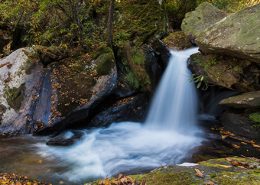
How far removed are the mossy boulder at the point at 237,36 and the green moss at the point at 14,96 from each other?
5195 mm

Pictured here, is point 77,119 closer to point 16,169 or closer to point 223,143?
point 16,169

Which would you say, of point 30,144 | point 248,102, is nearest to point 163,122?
point 248,102

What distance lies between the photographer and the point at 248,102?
878 cm

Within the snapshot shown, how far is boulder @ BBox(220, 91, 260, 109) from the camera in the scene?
28.7ft

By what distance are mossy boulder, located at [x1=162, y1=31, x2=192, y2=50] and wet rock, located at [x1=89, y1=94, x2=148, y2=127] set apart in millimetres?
2583

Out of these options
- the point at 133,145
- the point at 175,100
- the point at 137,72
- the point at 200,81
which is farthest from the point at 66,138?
the point at 200,81

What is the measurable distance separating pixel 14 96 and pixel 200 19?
7.15 meters

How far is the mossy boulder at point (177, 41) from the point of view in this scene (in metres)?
11.9

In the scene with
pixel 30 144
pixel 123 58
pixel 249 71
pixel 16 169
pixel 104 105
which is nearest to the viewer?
pixel 16 169

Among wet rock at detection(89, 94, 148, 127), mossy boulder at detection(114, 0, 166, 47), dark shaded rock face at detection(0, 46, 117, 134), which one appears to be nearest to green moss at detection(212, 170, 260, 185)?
dark shaded rock face at detection(0, 46, 117, 134)

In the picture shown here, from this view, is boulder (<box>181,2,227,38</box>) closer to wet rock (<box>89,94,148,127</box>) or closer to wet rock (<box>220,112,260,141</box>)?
wet rock (<box>89,94,148,127</box>)

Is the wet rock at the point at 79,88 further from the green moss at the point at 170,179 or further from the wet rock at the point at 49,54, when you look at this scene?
the green moss at the point at 170,179

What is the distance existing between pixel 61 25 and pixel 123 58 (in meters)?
2.72

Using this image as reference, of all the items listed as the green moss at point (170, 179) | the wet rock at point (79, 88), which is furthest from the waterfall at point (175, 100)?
the green moss at point (170, 179)
